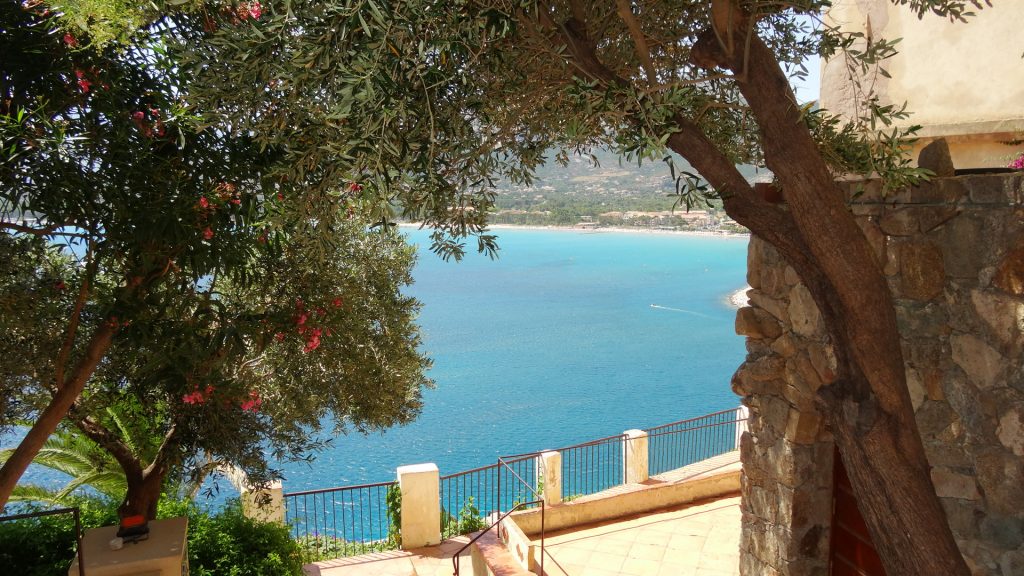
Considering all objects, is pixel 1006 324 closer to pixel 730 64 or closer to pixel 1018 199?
pixel 1018 199

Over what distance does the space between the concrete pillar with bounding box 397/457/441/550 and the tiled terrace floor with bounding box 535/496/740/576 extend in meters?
2.20

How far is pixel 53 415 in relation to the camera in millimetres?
4801

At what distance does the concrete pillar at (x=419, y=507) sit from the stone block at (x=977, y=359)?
766cm

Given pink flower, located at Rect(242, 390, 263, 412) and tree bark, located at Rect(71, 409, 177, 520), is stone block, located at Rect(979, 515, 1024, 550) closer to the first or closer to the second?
pink flower, located at Rect(242, 390, 263, 412)

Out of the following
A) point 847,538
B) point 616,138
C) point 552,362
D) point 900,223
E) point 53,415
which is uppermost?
point 616,138

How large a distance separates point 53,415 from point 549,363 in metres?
43.3

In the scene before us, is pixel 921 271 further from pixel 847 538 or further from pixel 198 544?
pixel 198 544

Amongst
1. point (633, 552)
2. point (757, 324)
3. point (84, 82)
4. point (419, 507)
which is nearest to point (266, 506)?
point (419, 507)

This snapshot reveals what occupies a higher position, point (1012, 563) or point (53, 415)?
point (53, 415)

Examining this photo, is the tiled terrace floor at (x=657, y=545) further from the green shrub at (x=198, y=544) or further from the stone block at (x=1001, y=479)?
the stone block at (x=1001, y=479)

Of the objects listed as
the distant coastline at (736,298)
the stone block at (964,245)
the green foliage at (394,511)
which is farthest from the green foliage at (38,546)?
the distant coastline at (736,298)

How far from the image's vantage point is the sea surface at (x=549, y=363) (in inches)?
1272

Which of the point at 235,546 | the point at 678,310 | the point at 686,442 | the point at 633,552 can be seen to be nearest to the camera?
the point at 235,546

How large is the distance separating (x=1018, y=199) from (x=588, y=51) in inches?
84.4
